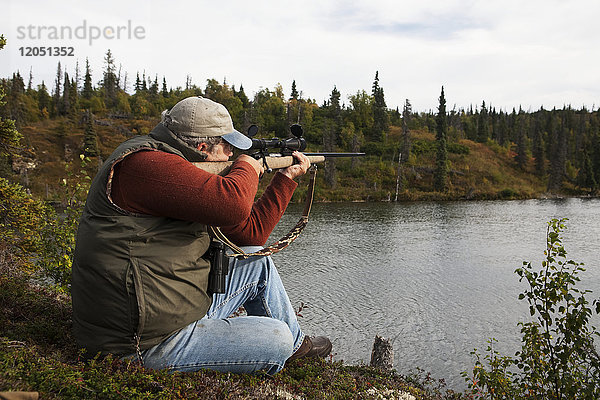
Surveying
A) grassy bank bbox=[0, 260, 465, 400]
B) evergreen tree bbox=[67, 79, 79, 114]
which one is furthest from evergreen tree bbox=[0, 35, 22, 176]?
evergreen tree bbox=[67, 79, 79, 114]

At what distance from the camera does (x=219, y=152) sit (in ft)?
10.4

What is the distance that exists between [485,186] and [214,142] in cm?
6165

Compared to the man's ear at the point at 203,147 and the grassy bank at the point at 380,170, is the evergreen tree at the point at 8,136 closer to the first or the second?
the man's ear at the point at 203,147

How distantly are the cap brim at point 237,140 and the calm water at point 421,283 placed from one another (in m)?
7.13

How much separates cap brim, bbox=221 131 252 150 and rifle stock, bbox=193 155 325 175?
0.14 metres

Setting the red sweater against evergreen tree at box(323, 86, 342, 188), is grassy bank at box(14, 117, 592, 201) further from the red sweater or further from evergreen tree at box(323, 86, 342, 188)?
the red sweater

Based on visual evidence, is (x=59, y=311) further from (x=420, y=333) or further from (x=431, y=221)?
(x=431, y=221)

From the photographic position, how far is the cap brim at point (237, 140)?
3.17m

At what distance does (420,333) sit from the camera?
36.2 ft

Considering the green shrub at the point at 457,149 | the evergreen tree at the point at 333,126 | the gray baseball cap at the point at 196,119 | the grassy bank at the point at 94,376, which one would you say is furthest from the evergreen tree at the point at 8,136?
the green shrub at the point at 457,149

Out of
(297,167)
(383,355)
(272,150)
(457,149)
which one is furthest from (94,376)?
(457,149)

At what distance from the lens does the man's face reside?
10.3 feet

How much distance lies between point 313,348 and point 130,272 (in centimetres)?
204

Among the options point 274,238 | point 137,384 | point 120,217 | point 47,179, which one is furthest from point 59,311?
point 47,179
